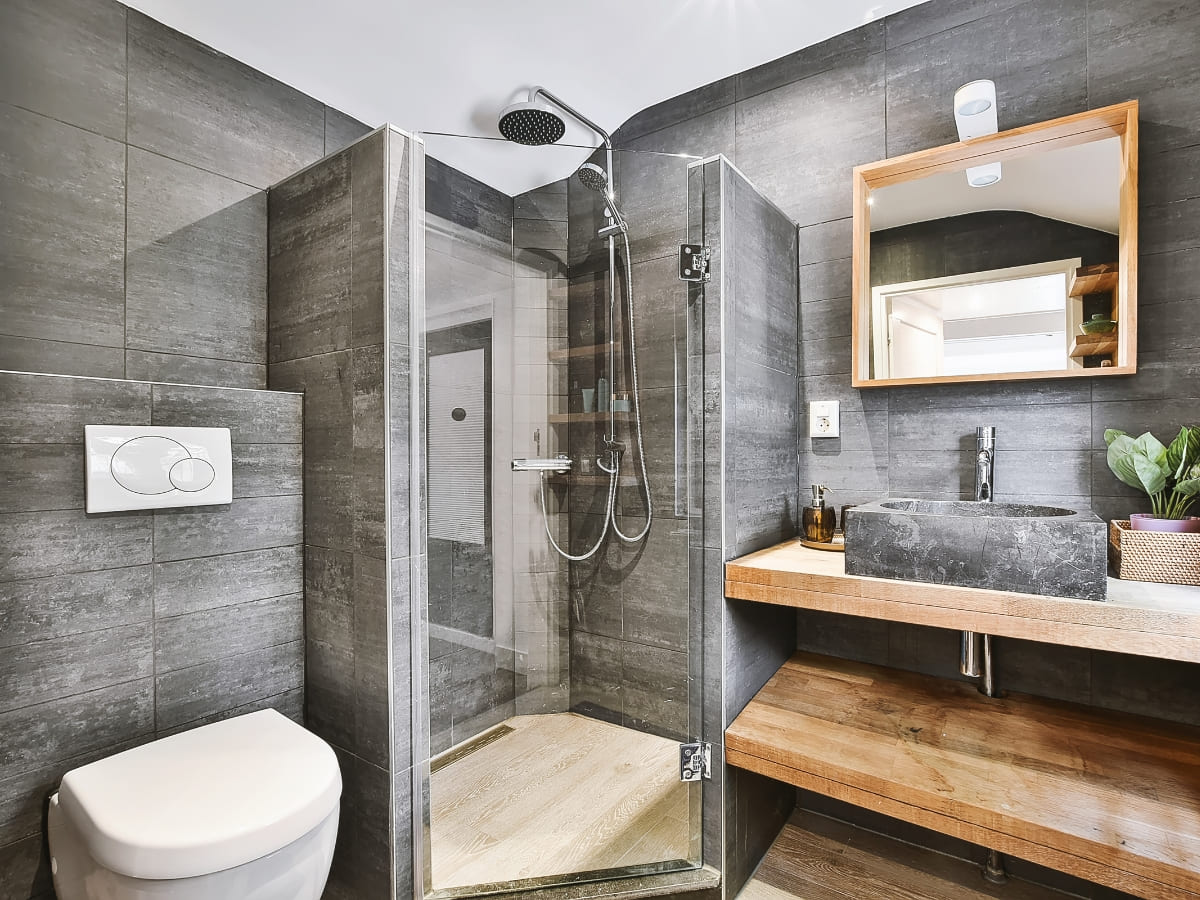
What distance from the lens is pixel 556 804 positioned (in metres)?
1.56

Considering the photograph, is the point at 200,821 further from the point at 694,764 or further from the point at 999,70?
the point at 999,70

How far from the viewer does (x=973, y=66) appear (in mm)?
1792

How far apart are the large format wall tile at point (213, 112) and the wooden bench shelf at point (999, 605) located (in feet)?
6.10

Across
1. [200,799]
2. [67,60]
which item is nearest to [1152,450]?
[200,799]

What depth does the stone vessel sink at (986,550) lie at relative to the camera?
122cm

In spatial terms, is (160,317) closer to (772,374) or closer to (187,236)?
(187,236)

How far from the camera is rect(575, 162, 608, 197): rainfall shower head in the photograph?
5.00 feet

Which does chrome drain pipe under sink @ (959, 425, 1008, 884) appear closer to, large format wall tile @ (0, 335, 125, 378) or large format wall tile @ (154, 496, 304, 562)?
large format wall tile @ (154, 496, 304, 562)

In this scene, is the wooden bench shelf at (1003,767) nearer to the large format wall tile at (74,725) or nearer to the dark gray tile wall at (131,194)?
the large format wall tile at (74,725)

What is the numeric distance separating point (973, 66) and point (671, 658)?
1.92m

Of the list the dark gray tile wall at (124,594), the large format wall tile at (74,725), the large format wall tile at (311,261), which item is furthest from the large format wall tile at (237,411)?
the large format wall tile at (74,725)

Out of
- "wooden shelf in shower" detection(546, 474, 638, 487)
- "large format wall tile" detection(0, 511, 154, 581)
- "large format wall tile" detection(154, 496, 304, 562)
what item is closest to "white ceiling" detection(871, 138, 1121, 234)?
"wooden shelf in shower" detection(546, 474, 638, 487)

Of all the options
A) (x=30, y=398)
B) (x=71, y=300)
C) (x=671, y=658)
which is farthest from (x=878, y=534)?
(x=71, y=300)

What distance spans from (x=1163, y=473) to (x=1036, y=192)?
82cm
